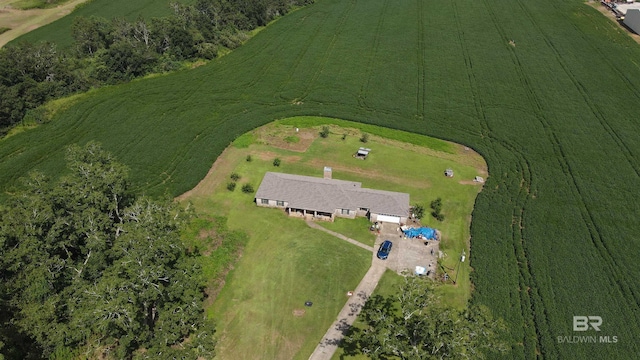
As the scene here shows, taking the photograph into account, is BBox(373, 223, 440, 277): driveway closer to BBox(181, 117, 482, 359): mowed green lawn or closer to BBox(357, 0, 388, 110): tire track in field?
BBox(181, 117, 482, 359): mowed green lawn

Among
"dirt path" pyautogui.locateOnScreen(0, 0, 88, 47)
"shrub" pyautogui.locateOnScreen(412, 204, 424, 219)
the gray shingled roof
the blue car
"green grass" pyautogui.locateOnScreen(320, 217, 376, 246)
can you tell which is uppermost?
"dirt path" pyautogui.locateOnScreen(0, 0, 88, 47)

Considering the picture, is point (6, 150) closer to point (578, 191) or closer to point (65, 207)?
point (65, 207)

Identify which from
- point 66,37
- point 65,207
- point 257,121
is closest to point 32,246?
point 65,207

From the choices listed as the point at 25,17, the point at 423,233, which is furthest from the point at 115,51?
the point at 423,233

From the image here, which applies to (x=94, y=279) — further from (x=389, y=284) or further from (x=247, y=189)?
(x=389, y=284)

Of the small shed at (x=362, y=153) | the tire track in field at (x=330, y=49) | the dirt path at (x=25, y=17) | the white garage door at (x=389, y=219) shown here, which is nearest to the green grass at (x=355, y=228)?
the white garage door at (x=389, y=219)

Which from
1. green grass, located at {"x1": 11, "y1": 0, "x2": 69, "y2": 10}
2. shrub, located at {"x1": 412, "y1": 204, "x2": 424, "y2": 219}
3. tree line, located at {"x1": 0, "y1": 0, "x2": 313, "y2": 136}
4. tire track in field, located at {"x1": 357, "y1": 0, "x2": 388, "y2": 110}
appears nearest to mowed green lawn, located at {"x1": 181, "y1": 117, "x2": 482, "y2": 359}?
shrub, located at {"x1": 412, "y1": 204, "x2": 424, "y2": 219}

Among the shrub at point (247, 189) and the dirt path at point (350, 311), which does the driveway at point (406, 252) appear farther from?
the shrub at point (247, 189)
